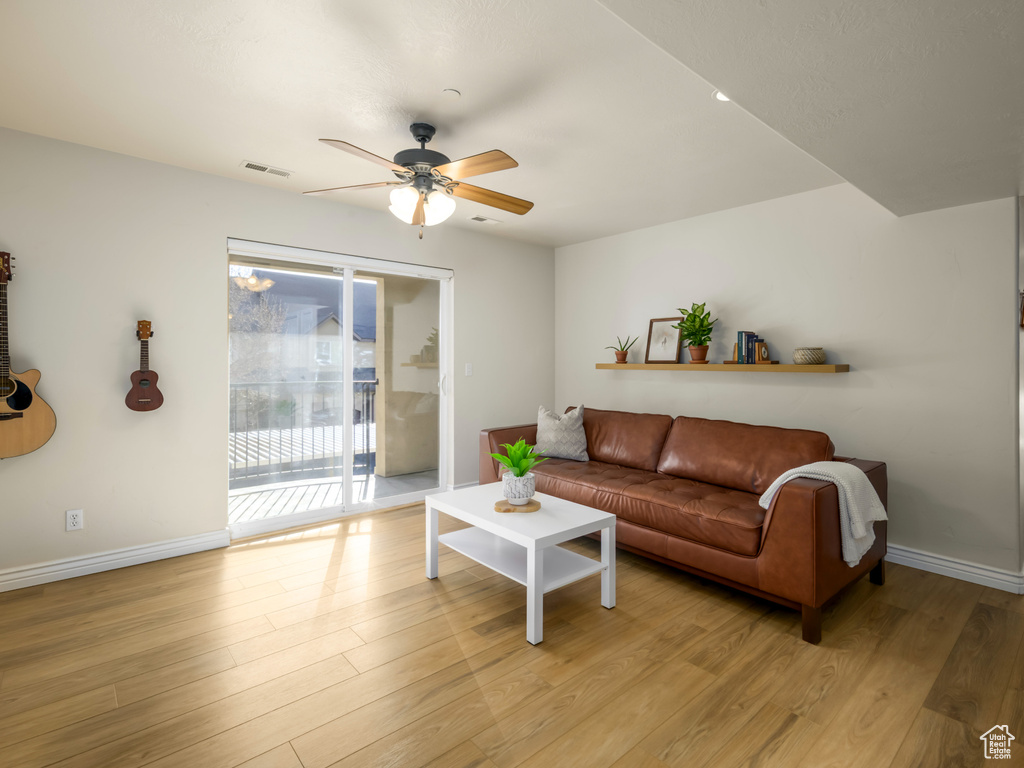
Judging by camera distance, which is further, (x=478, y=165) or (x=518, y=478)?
(x=518, y=478)

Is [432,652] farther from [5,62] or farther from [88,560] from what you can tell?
[5,62]

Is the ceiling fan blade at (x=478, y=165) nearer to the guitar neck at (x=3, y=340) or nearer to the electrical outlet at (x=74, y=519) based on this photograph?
the guitar neck at (x=3, y=340)

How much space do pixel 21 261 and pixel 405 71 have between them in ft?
8.17

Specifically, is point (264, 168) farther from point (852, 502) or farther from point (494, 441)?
point (852, 502)

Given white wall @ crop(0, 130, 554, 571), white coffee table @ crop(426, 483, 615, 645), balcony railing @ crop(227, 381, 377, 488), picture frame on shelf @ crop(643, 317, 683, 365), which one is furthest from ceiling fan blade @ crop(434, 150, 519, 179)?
picture frame on shelf @ crop(643, 317, 683, 365)

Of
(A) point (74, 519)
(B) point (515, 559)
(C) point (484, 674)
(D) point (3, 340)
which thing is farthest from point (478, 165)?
(A) point (74, 519)

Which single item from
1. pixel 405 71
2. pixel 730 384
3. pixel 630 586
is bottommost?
pixel 630 586

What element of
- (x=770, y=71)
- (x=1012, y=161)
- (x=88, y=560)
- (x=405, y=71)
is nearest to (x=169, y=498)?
(x=88, y=560)

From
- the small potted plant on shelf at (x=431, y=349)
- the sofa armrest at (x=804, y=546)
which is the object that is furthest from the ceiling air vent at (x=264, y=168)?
the sofa armrest at (x=804, y=546)

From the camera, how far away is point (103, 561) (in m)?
3.02

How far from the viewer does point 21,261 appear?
2795mm

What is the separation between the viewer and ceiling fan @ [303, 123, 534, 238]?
7.79 feet

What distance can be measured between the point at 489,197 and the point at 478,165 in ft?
1.32

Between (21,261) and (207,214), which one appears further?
(207,214)
